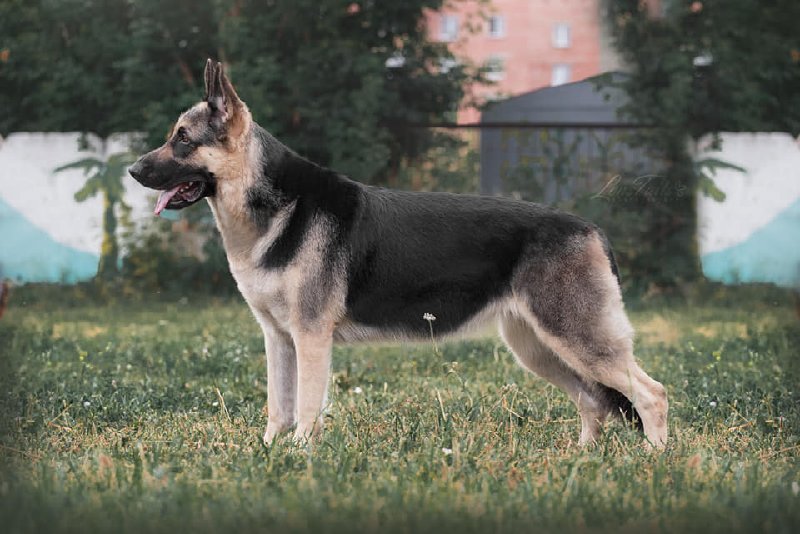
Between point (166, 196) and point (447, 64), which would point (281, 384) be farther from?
point (447, 64)

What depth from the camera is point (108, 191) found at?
11.7 metres

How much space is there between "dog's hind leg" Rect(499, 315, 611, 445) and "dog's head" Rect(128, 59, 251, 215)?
174 centimetres

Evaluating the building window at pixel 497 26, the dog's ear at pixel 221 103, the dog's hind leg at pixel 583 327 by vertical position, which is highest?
the building window at pixel 497 26

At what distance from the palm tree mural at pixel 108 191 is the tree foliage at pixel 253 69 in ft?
1.41

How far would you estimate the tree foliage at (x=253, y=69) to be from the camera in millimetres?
11367

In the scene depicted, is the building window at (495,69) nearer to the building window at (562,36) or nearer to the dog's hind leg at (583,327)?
the building window at (562,36)

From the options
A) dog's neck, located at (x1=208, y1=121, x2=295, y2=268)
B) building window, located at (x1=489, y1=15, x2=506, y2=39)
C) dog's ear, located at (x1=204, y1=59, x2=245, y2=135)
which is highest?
building window, located at (x1=489, y1=15, x2=506, y2=39)

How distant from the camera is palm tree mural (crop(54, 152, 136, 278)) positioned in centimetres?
1153

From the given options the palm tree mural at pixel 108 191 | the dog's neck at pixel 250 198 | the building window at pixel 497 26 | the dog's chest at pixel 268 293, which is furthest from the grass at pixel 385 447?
the building window at pixel 497 26

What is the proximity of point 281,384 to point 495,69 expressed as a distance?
25.0 feet

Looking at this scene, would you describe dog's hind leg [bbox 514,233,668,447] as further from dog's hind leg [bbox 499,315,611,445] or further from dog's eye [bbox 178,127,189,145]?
dog's eye [bbox 178,127,189,145]

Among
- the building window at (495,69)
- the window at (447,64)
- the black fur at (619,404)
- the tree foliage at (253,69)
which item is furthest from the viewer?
the building window at (495,69)

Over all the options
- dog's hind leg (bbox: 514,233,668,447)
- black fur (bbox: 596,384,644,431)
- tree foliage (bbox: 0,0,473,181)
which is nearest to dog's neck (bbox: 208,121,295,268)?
dog's hind leg (bbox: 514,233,668,447)

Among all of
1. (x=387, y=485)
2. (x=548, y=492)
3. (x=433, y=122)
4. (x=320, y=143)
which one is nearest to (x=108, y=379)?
(x=387, y=485)
